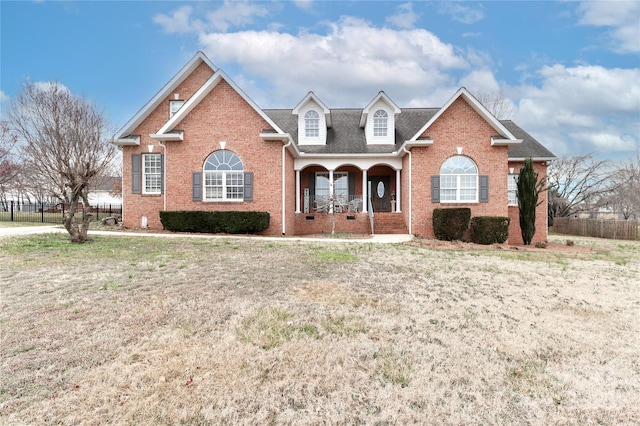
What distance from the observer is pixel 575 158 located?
33500 millimetres

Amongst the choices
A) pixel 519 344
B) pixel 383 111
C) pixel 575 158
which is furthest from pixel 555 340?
pixel 575 158

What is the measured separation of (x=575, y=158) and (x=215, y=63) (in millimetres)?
35114

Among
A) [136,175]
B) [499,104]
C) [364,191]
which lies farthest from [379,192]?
[499,104]

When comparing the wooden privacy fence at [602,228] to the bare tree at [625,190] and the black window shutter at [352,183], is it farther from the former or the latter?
the black window shutter at [352,183]

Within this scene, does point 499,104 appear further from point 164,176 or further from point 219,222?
point 164,176

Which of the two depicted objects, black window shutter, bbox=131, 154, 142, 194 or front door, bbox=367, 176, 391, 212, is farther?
front door, bbox=367, 176, 391, 212

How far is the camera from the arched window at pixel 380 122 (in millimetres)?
19250

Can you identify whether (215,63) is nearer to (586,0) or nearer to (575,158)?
(586,0)

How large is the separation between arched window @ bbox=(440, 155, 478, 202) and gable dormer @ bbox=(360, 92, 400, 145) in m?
3.93

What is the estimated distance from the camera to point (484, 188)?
645 inches

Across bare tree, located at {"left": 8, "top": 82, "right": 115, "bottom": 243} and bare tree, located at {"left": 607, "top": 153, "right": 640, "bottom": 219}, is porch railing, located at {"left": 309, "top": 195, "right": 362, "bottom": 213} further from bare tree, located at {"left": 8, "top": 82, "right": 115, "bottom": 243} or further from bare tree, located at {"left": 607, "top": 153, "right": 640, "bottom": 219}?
bare tree, located at {"left": 607, "top": 153, "right": 640, "bottom": 219}

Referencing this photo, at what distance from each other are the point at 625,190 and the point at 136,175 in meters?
42.2

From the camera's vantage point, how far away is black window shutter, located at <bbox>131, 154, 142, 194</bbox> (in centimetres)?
1717

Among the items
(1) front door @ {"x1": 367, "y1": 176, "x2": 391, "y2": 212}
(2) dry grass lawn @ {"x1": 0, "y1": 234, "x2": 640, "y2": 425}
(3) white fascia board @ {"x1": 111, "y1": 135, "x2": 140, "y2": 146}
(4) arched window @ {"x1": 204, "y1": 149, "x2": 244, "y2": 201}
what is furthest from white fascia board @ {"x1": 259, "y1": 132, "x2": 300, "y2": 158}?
(2) dry grass lawn @ {"x1": 0, "y1": 234, "x2": 640, "y2": 425}
